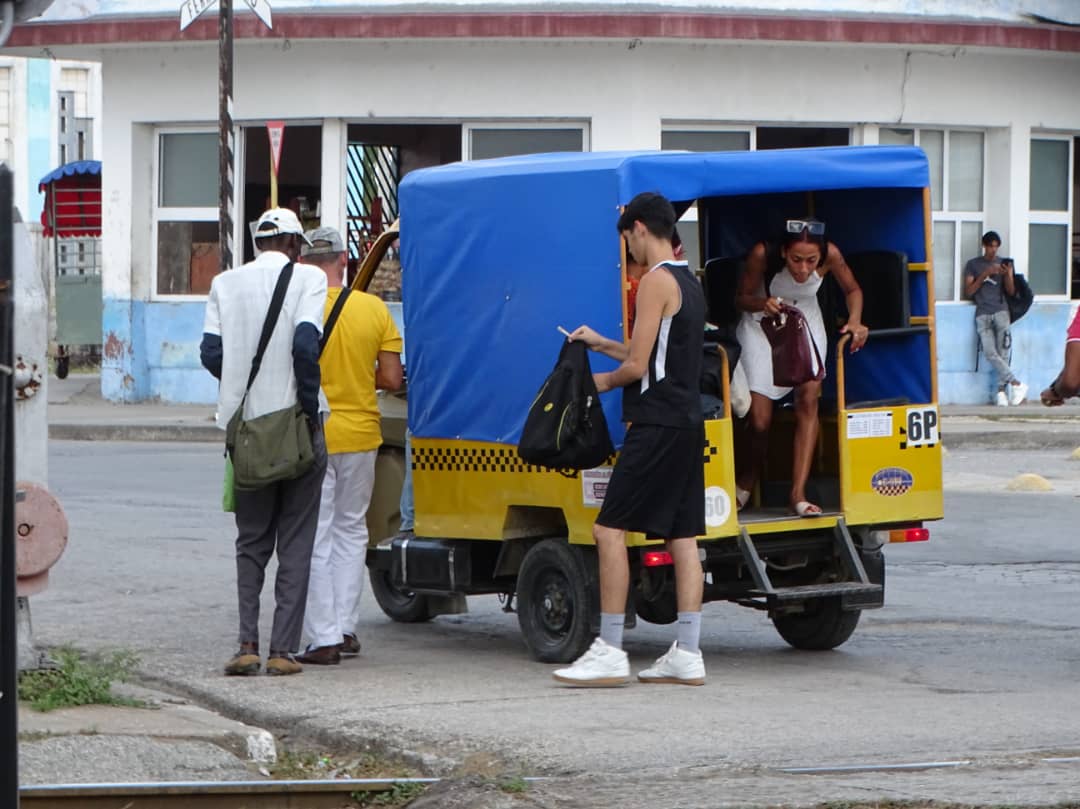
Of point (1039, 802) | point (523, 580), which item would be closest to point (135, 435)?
point (523, 580)

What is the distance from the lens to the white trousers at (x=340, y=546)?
9.20 metres

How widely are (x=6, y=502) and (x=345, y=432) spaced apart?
4.86 meters

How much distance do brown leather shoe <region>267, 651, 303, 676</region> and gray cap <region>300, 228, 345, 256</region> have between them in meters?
1.78

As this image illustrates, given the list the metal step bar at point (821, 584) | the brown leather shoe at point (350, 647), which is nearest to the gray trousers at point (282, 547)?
the brown leather shoe at point (350, 647)

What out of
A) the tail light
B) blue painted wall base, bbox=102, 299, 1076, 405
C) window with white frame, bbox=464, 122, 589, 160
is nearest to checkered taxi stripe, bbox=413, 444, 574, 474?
the tail light

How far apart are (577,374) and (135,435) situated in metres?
14.1

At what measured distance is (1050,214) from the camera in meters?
25.8

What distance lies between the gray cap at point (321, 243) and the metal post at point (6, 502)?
4.83 m

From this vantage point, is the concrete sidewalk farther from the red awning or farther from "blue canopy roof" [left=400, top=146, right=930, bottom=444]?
"blue canopy roof" [left=400, top=146, right=930, bottom=444]

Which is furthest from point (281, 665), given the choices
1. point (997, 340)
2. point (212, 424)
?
point (997, 340)

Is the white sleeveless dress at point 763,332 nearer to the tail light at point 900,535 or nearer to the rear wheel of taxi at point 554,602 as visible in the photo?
the tail light at point 900,535

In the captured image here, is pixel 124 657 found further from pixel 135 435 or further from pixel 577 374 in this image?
pixel 135 435

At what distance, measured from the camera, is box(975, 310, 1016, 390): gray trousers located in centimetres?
2447

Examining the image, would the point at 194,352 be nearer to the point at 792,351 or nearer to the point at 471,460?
the point at 471,460
